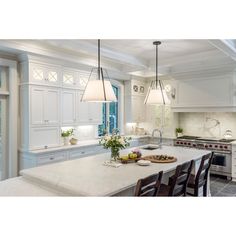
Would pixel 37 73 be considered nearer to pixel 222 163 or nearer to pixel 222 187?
pixel 222 187

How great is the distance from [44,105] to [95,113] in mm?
1499

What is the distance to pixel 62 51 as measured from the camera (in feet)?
13.7

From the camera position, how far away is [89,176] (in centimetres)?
240

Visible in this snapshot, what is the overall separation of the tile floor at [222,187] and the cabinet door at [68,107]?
3172 mm

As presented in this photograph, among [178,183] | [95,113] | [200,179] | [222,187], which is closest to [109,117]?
[95,113]

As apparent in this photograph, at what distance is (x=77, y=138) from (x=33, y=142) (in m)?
1.33

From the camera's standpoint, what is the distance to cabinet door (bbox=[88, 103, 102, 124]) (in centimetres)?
532

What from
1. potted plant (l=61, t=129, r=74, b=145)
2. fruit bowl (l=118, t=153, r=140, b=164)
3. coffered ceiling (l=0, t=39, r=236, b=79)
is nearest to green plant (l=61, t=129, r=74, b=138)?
potted plant (l=61, t=129, r=74, b=145)

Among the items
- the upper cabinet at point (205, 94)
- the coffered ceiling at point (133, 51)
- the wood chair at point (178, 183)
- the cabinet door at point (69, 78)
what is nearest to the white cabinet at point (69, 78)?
the cabinet door at point (69, 78)

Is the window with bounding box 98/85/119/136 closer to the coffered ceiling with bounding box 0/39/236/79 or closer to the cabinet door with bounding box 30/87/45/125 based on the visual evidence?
the coffered ceiling with bounding box 0/39/236/79

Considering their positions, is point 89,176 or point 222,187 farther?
point 222,187

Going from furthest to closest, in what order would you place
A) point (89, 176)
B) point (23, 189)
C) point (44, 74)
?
point (44, 74) < point (89, 176) < point (23, 189)

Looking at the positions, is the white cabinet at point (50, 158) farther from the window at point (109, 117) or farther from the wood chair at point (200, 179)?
the wood chair at point (200, 179)
